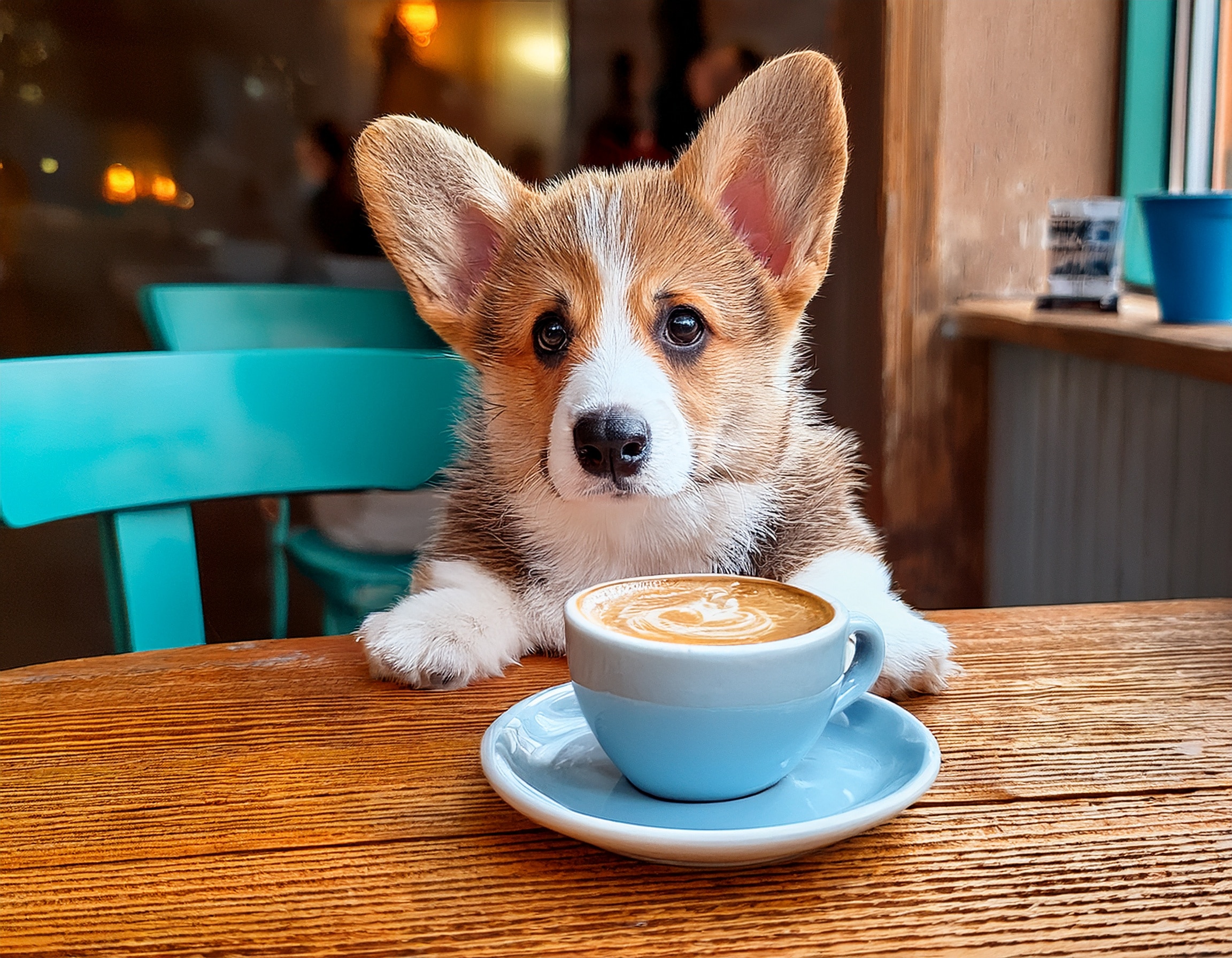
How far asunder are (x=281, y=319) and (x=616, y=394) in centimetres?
100

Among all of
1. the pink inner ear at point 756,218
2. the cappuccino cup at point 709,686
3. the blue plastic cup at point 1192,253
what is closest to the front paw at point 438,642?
the cappuccino cup at point 709,686

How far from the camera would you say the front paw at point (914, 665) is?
72cm

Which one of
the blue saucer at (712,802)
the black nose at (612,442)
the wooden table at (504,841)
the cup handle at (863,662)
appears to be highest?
the black nose at (612,442)

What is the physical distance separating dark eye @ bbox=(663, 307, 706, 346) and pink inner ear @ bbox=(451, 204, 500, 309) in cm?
19

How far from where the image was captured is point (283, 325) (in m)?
1.63

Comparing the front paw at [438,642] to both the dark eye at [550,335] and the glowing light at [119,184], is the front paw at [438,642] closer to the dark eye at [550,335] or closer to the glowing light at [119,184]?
the dark eye at [550,335]

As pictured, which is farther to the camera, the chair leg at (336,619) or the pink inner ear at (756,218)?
the chair leg at (336,619)

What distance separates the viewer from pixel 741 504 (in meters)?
0.91

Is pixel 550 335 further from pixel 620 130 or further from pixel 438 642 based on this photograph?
pixel 620 130

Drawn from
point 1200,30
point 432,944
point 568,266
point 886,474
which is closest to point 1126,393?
point 886,474

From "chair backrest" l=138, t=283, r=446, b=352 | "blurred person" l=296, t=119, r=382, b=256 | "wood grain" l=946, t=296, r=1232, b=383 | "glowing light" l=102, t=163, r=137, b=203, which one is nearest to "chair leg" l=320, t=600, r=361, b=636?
"chair backrest" l=138, t=283, r=446, b=352

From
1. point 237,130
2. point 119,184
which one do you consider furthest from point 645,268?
point 119,184

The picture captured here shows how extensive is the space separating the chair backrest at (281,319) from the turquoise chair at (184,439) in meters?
0.35

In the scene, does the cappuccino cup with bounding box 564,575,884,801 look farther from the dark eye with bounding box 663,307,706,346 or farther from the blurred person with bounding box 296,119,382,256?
the blurred person with bounding box 296,119,382,256
